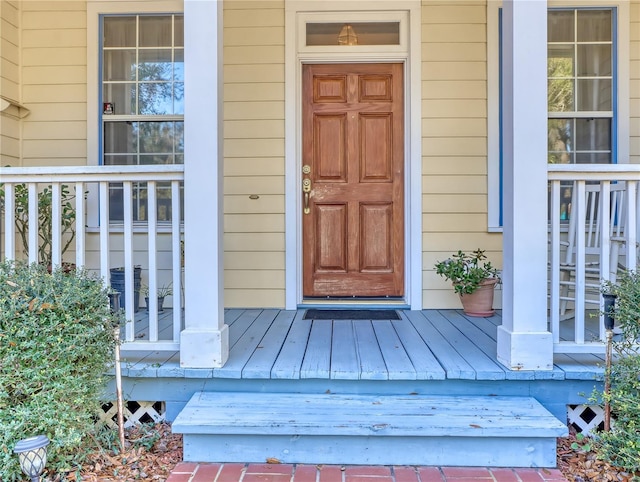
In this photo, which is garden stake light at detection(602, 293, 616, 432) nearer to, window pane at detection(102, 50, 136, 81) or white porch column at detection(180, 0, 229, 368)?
white porch column at detection(180, 0, 229, 368)

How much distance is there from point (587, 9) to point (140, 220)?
386cm

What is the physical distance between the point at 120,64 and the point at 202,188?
2.12 meters

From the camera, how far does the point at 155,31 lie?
3.55 m

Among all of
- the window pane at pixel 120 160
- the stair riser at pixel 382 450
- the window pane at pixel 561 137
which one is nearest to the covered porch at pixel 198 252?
the stair riser at pixel 382 450

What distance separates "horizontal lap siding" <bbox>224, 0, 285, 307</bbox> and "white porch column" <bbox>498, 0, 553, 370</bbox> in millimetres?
1851

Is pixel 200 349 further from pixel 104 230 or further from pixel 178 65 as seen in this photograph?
pixel 178 65

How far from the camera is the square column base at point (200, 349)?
6.89 ft

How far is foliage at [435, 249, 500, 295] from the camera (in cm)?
315

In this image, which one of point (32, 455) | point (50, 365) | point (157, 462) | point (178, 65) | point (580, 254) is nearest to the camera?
point (32, 455)

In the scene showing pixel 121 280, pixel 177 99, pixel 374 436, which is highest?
pixel 177 99

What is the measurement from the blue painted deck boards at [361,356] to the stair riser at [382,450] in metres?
0.28

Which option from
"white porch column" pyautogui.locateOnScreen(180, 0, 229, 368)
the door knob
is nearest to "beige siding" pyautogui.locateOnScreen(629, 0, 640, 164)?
the door knob

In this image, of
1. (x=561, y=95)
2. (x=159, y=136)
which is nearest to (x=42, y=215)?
(x=159, y=136)

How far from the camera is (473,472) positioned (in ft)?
5.88
